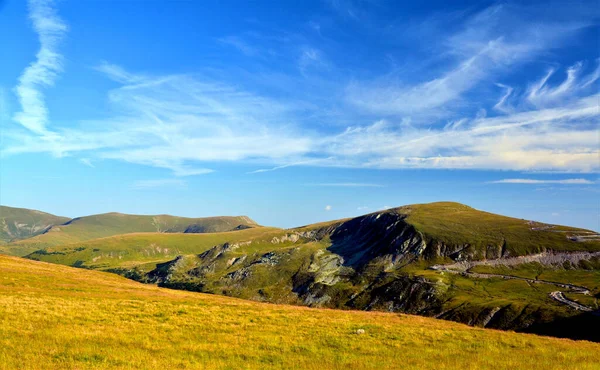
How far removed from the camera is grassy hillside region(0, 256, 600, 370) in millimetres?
18703

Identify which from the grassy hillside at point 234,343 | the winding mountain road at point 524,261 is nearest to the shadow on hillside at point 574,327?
the winding mountain road at point 524,261

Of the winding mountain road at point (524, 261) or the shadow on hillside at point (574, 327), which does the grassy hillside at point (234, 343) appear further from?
the winding mountain road at point (524, 261)

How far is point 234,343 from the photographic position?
23297 mm

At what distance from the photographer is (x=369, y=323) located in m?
33.3

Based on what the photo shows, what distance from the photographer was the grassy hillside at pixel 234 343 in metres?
18.7

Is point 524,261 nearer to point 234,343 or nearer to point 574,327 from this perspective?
point 574,327

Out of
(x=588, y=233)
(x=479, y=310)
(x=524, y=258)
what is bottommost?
(x=479, y=310)

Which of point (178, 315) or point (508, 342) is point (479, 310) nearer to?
point (508, 342)

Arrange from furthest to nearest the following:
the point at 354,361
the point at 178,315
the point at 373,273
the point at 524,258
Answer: the point at 373,273
the point at 524,258
the point at 178,315
the point at 354,361

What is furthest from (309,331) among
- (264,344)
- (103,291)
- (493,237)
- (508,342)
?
(493,237)

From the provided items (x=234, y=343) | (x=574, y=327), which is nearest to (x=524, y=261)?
(x=574, y=327)

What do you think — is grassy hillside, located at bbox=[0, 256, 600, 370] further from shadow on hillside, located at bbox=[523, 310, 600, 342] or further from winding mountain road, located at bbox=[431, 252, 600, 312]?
winding mountain road, located at bbox=[431, 252, 600, 312]

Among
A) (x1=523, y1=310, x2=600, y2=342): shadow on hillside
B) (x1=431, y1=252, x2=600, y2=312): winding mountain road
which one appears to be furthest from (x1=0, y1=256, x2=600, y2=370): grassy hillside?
(x1=431, y1=252, x2=600, y2=312): winding mountain road

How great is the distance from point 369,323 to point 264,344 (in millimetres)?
13715
